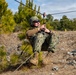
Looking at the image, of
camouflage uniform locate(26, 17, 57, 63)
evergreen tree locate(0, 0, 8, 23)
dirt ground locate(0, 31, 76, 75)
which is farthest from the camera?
evergreen tree locate(0, 0, 8, 23)

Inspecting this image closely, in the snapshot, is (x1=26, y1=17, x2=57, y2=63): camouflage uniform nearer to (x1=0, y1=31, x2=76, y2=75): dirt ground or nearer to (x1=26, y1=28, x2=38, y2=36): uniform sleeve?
(x1=26, y1=28, x2=38, y2=36): uniform sleeve

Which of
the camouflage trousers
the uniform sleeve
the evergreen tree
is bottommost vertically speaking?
the camouflage trousers

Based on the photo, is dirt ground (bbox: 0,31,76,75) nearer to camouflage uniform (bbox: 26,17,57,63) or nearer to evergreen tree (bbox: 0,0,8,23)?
camouflage uniform (bbox: 26,17,57,63)

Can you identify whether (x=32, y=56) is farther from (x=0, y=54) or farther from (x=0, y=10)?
(x=0, y=10)

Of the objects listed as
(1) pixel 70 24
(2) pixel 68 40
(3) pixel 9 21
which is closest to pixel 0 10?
(3) pixel 9 21

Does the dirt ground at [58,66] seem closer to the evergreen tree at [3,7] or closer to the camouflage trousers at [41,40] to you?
the camouflage trousers at [41,40]

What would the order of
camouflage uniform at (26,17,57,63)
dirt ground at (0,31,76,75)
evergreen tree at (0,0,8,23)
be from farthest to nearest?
evergreen tree at (0,0,8,23), camouflage uniform at (26,17,57,63), dirt ground at (0,31,76,75)

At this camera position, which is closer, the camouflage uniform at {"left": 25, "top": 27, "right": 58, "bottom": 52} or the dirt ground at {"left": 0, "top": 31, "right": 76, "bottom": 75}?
the dirt ground at {"left": 0, "top": 31, "right": 76, "bottom": 75}

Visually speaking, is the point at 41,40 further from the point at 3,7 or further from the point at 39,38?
the point at 3,7

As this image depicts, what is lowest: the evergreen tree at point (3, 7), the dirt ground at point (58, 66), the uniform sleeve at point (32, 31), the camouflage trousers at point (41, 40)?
the dirt ground at point (58, 66)

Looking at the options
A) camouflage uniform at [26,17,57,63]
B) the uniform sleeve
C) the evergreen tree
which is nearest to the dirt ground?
camouflage uniform at [26,17,57,63]

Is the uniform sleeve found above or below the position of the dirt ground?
above

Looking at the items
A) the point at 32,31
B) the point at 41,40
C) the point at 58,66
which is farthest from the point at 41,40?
the point at 58,66

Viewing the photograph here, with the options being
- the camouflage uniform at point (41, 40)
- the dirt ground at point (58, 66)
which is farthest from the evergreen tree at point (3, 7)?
the camouflage uniform at point (41, 40)
